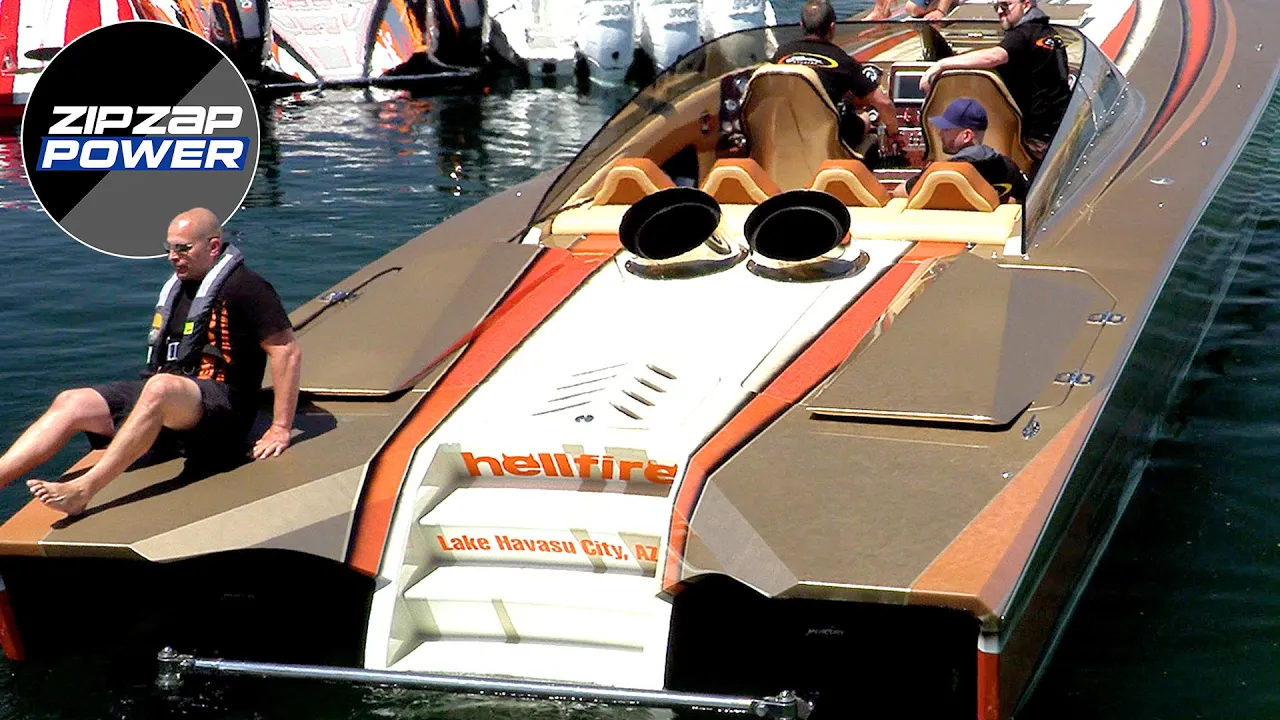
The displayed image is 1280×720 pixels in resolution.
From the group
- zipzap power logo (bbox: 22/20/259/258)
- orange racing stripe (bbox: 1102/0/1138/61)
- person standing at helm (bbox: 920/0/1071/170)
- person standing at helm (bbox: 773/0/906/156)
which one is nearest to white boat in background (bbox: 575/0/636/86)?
orange racing stripe (bbox: 1102/0/1138/61)

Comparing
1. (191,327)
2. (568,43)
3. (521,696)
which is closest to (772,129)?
(191,327)

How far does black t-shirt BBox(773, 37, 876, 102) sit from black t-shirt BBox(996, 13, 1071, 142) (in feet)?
2.09

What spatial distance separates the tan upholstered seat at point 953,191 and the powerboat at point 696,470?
0.04ft

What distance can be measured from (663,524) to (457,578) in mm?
626

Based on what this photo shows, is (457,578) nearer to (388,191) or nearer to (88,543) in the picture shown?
(88,543)

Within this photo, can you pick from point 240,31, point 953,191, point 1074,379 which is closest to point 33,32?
point 240,31

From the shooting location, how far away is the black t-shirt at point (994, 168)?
6.34 meters

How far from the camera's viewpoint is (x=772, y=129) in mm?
6918

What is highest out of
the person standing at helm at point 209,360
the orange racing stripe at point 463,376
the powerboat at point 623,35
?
the person standing at helm at point 209,360

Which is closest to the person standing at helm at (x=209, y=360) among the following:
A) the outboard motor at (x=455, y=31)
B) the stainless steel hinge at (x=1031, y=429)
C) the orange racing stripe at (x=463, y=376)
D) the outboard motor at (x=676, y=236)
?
the orange racing stripe at (x=463, y=376)

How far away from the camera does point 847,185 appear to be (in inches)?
247

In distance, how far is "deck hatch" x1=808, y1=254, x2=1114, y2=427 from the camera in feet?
14.9

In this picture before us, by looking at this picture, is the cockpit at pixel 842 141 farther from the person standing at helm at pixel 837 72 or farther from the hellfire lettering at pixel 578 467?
the hellfire lettering at pixel 578 467

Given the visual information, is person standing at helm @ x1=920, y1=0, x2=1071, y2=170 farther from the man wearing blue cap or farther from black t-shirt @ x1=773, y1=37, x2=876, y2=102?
the man wearing blue cap
